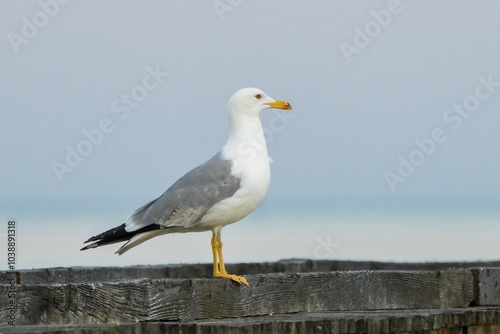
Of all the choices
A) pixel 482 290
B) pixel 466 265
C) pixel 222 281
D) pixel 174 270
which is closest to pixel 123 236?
pixel 174 270

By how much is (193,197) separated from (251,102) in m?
0.99

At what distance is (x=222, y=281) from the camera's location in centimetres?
505

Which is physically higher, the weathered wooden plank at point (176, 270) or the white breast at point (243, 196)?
the white breast at point (243, 196)

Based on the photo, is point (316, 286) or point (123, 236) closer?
point (316, 286)

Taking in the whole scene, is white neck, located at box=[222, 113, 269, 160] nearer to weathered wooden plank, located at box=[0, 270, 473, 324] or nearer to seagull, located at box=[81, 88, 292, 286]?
seagull, located at box=[81, 88, 292, 286]

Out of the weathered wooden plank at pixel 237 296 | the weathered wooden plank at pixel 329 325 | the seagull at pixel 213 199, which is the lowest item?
the weathered wooden plank at pixel 329 325

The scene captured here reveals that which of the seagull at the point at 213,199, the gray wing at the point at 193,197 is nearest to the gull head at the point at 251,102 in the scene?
the seagull at the point at 213,199

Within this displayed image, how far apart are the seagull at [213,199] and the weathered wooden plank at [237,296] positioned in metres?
0.89

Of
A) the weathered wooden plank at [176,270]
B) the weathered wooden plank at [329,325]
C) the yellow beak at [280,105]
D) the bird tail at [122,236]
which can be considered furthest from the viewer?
the yellow beak at [280,105]

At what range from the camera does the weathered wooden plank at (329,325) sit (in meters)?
4.43

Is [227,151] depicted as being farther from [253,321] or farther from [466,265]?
[466,265]

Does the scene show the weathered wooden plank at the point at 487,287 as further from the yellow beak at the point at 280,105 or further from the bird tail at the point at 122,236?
the bird tail at the point at 122,236

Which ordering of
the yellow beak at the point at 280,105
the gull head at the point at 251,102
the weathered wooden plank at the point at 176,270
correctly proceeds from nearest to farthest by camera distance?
the weathered wooden plank at the point at 176,270, the gull head at the point at 251,102, the yellow beak at the point at 280,105

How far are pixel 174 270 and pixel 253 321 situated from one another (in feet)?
8.00
